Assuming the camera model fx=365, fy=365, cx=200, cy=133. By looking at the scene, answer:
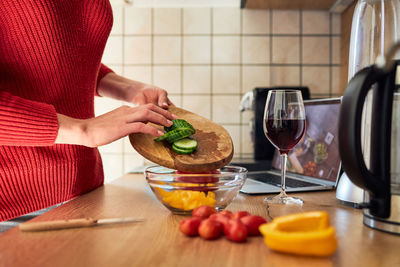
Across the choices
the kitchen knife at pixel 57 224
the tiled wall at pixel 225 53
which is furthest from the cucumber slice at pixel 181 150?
the tiled wall at pixel 225 53

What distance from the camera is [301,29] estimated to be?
220 cm

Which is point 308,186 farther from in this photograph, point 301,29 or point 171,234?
point 301,29

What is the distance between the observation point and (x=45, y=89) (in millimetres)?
883

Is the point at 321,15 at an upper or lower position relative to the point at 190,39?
upper

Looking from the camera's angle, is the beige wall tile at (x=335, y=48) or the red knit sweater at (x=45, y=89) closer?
the red knit sweater at (x=45, y=89)

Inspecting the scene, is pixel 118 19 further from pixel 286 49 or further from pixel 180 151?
pixel 180 151

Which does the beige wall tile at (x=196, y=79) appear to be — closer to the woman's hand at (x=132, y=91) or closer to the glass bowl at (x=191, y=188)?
the woman's hand at (x=132, y=91)

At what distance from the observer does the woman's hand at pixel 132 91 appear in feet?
3.64

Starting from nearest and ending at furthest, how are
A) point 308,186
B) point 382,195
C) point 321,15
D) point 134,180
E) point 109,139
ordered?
point 382,195 → point 109,139 → point 308,186 → point 134,180 → point 321,15

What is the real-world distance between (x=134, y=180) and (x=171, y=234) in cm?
58

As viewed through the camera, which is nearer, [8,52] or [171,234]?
[171,234]

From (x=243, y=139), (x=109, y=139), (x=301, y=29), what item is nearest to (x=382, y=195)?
(x=109, y=139)

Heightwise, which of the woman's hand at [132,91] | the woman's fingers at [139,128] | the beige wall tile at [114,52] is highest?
the beige wall tile at [114,52]

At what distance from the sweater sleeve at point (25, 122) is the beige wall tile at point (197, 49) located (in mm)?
1575
